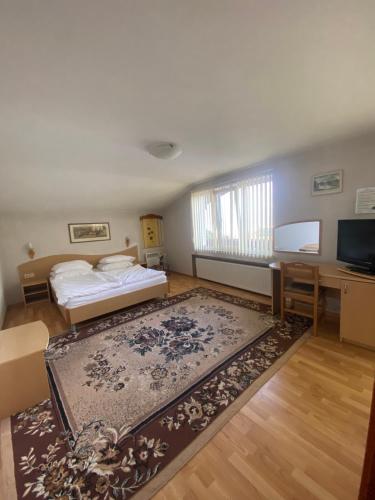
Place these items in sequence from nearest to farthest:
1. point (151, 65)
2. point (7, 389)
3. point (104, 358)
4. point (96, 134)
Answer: point (151, 65) → point (7, 389) → point (96, 134) → point (104, 358)

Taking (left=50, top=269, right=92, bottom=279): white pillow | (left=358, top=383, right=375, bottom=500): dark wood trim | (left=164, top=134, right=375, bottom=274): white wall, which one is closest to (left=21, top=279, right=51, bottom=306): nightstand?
(left=50, top=269, right=92, bottom=279): white pillow

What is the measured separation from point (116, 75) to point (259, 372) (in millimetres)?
2488

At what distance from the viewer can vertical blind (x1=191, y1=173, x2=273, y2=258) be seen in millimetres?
3371

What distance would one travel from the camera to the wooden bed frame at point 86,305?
9.12ft

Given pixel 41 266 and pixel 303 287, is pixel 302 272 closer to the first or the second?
pixel 303 287

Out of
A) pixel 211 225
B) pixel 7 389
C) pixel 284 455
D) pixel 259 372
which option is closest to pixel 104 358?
pixel 7 389

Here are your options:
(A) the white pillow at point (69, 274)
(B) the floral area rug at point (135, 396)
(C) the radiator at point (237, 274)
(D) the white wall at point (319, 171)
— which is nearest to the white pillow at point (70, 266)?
(A) the white pillow at point (69, 274)

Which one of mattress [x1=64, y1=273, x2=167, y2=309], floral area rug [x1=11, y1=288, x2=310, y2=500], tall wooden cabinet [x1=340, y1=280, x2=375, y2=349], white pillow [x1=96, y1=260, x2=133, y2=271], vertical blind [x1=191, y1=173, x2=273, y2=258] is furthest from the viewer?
white pillow [x1=96, y1=260, x2=133, y2=271]

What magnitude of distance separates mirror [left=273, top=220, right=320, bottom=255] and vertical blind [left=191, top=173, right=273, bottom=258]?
161mm

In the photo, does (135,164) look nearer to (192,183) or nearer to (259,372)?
(192,183)

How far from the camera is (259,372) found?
72.6 inches

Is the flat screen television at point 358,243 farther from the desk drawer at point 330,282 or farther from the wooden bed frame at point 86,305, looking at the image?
the wooden bed frame at point 86,305

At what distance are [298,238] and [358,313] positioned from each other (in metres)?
1.27

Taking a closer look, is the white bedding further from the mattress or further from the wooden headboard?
the wooden headboard
